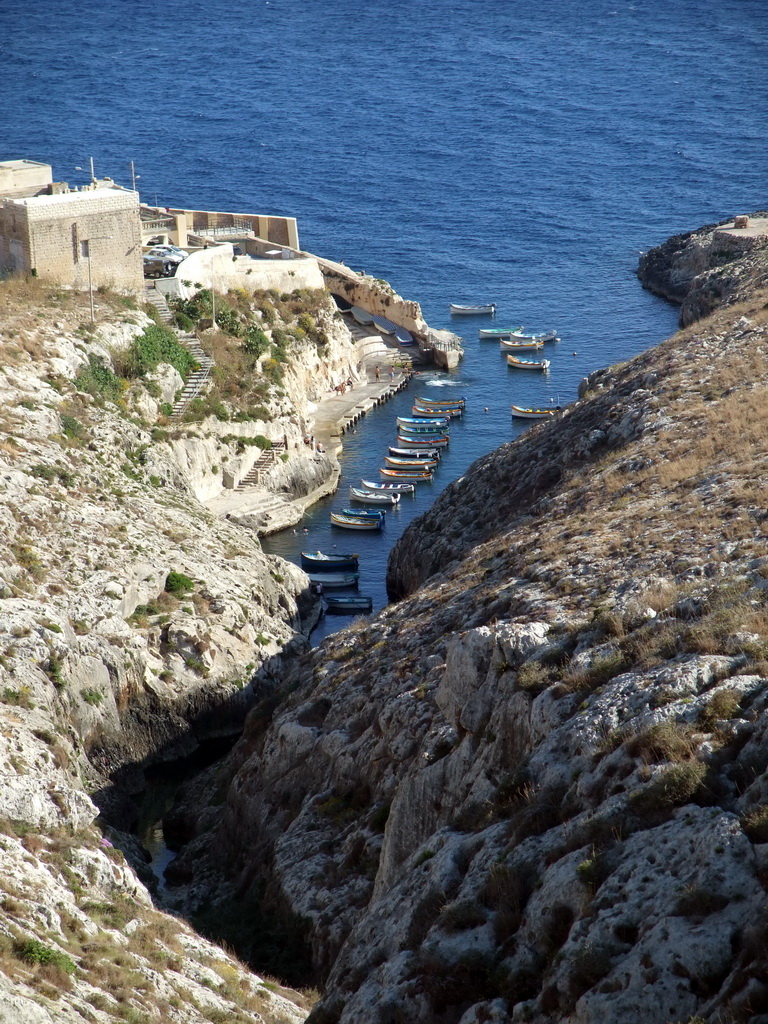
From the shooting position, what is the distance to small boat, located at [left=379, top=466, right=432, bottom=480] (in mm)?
96250

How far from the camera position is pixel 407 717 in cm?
3956

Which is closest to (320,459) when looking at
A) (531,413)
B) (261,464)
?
(261,464)

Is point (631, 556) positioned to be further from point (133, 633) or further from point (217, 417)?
point (217, 417)

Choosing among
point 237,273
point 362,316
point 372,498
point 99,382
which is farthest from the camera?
point 362,316

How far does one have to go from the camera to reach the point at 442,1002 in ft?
79.3

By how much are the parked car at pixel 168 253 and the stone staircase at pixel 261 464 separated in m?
17.4

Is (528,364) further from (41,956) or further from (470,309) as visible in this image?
(41,956)

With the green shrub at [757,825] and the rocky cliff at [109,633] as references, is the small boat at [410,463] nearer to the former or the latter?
the rocky cliff at [109,633]

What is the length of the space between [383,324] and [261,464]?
136 ft

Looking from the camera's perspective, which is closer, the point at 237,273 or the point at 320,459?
the point at 320,459

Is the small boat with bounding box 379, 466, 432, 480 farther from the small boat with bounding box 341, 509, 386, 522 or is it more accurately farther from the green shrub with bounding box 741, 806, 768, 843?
the green shrub with bounding box 741, 806, 768, 843

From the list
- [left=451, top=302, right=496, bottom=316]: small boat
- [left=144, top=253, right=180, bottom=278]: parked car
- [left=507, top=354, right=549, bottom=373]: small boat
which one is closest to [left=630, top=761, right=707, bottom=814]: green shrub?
[left=144, top=253, right=180, bottom=278]: parked car

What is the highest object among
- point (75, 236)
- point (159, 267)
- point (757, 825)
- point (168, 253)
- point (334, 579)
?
point (757, 825)

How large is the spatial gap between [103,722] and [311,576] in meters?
25.8
